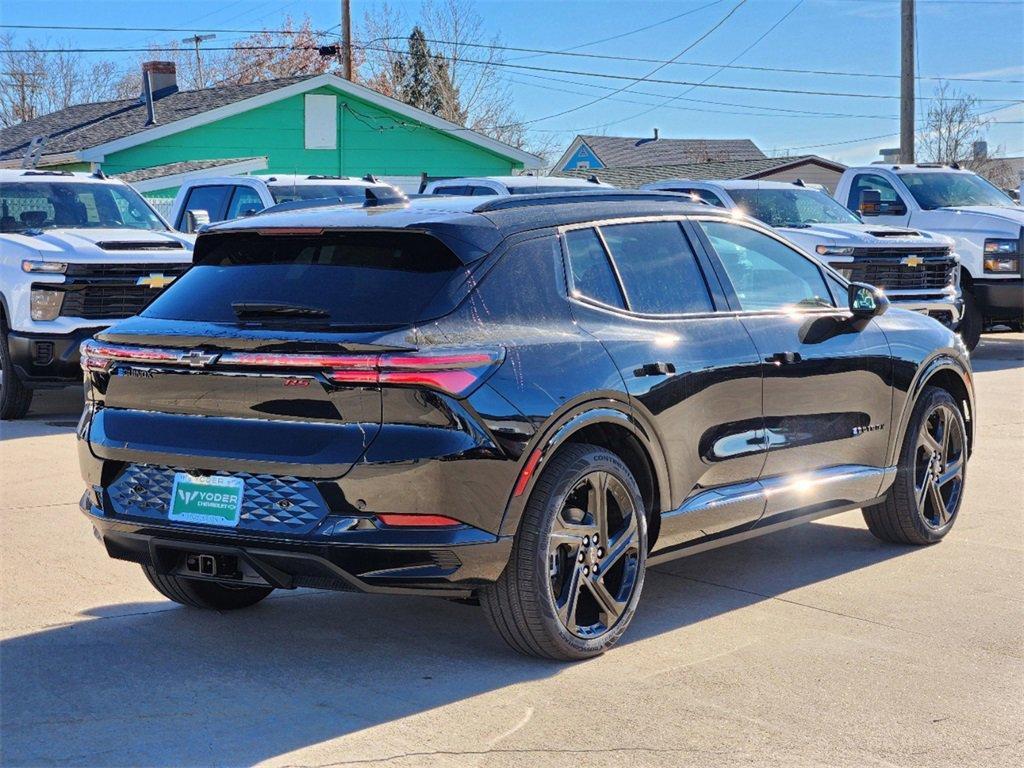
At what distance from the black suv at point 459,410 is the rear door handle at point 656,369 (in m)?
0.01

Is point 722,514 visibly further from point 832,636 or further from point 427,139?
point 427,139

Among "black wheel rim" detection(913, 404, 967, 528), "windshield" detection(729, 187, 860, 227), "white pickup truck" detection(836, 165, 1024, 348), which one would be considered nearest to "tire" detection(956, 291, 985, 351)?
"white pickup truck" detection(836, 165, 1024, 348)

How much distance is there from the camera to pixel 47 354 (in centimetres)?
1198

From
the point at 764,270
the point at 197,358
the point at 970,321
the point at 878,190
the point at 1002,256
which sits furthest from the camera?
the point at 878,190

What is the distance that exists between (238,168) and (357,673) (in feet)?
87.7

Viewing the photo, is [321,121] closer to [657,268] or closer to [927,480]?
[927,480]

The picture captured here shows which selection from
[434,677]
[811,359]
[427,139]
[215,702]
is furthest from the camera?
[427,139]

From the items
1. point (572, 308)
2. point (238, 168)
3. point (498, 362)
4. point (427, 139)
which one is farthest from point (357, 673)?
point (427, 139)

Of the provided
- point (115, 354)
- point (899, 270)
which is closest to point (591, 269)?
point (115, 354)

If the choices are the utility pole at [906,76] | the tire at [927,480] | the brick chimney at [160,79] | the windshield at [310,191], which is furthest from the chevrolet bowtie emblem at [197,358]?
the brick chimney at [160,79]

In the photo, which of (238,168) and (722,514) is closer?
(722,514)

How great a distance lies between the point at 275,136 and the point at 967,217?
2140 centimetres

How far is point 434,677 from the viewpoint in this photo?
5391mm

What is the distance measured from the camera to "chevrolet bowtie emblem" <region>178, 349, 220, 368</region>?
5.27m
